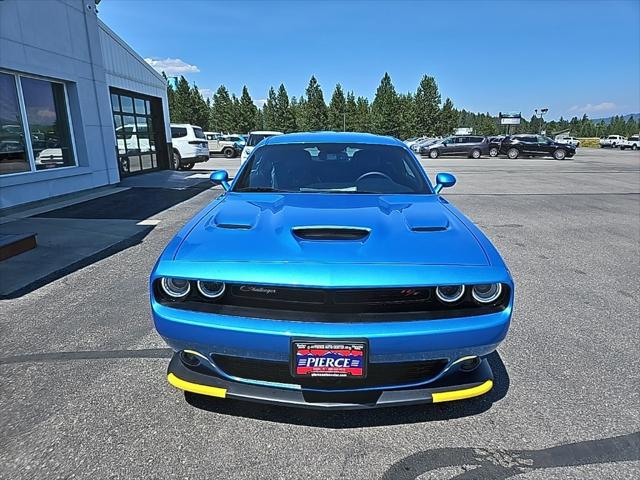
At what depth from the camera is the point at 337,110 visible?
6066 cm

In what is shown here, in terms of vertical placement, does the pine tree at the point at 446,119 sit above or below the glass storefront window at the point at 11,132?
above

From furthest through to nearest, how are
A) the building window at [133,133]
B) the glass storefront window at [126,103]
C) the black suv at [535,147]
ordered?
the black suv at [535,147] < the glass storefront window at [126,103] < the building window at [133,133]

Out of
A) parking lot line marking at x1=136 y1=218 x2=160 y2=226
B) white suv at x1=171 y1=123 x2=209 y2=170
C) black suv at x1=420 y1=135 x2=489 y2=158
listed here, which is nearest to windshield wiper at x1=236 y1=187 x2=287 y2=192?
parking lot line marking at x1=136 y1=218 x2=160 y2=226

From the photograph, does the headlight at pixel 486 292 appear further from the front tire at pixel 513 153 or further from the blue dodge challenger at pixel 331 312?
the front tire at pixel 513 153

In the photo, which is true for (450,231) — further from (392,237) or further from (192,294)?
(192,294)

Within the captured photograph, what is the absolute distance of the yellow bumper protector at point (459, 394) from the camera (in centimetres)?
192

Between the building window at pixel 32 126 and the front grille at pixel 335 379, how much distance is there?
840 centimetres

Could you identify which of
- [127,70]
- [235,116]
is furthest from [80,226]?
[235,116]

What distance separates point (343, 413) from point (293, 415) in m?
0.29

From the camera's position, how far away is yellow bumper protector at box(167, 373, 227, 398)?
6.31ft

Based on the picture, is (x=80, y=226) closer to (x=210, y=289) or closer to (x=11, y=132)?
(x=11, y=132)

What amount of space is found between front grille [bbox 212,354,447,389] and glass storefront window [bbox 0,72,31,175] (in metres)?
8.40

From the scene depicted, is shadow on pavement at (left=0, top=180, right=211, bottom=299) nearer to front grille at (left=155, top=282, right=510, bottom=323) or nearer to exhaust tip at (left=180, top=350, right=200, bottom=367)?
exhaust tip at (left=180, top=350, right=200, bottom=367)

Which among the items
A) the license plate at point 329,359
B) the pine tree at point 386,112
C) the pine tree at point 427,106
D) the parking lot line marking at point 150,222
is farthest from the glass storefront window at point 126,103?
the pine tree at point 427,106
